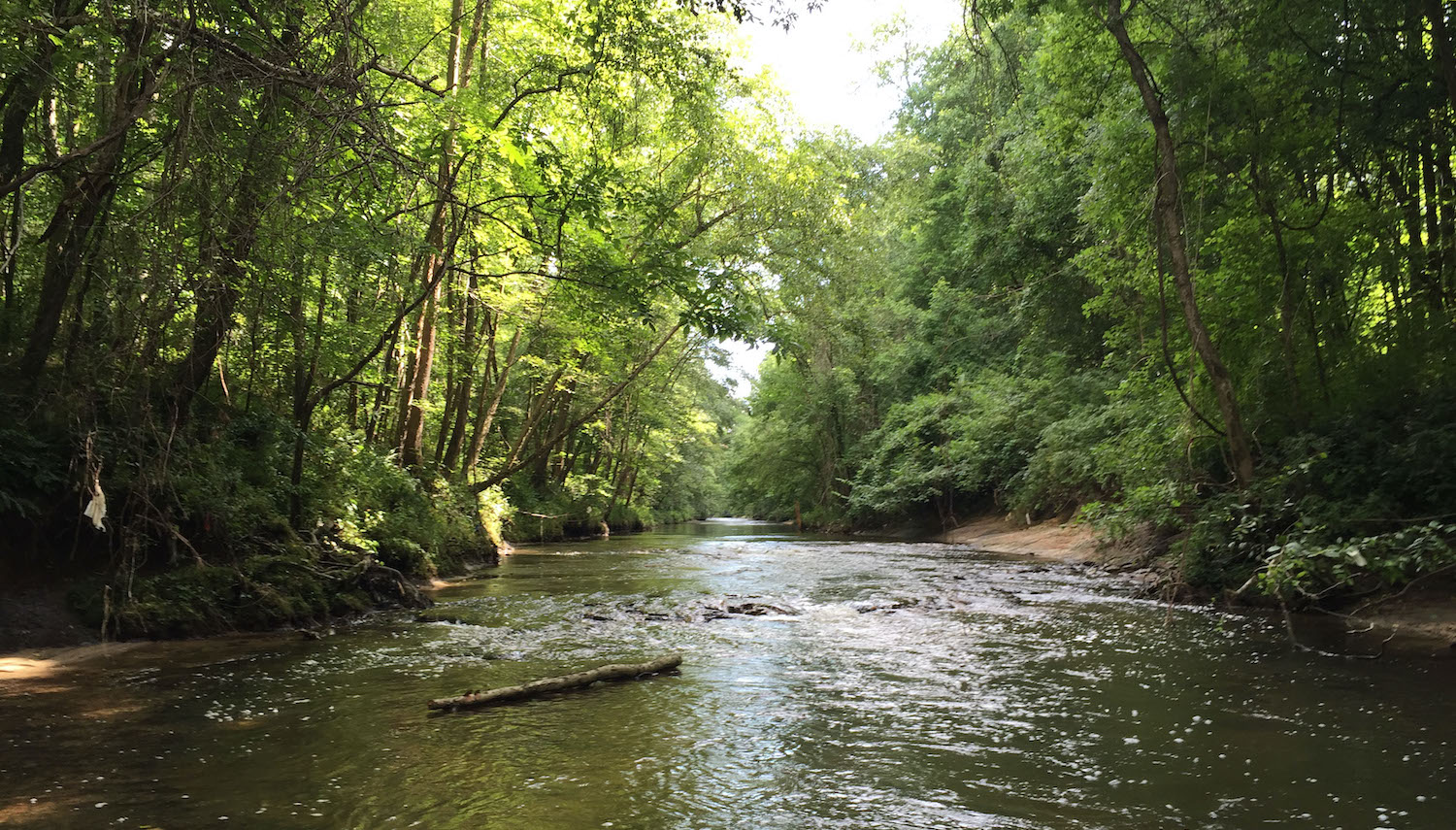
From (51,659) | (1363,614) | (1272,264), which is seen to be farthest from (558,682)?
(1272,264)

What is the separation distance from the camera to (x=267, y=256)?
23.1 ft

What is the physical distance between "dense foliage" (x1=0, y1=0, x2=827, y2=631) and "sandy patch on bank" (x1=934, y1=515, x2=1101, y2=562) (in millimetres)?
11499

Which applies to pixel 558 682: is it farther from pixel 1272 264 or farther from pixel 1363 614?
pixel 1272 264

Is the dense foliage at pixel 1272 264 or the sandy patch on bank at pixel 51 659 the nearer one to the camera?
the sandy patch on bank at pixel 51 659

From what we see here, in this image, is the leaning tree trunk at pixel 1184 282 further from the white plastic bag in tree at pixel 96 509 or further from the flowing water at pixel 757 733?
the white plastic bag in tree at pixel 96 509

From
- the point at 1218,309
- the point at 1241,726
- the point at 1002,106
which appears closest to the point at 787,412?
the point at 1002,106

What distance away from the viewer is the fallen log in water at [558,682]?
5.91m

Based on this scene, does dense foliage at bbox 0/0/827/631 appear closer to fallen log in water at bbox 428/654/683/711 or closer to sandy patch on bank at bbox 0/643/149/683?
sandy patch on bank at bbox 0/643/149/683

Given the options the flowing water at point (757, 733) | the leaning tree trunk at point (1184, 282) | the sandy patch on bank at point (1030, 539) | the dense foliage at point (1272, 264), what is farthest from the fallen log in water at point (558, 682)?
the sandy patch on bank at point (1030, 539)

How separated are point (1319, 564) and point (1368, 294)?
178 inches

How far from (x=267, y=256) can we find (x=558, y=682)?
4645mm

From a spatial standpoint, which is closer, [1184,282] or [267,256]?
[267,256]

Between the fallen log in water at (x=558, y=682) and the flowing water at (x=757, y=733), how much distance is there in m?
0.15

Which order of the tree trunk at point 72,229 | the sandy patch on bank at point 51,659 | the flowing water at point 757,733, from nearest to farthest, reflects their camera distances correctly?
the flowing water at point 757,733 → the sandy patch on bank at point 51,659 → the tree trunk at point 72,229
